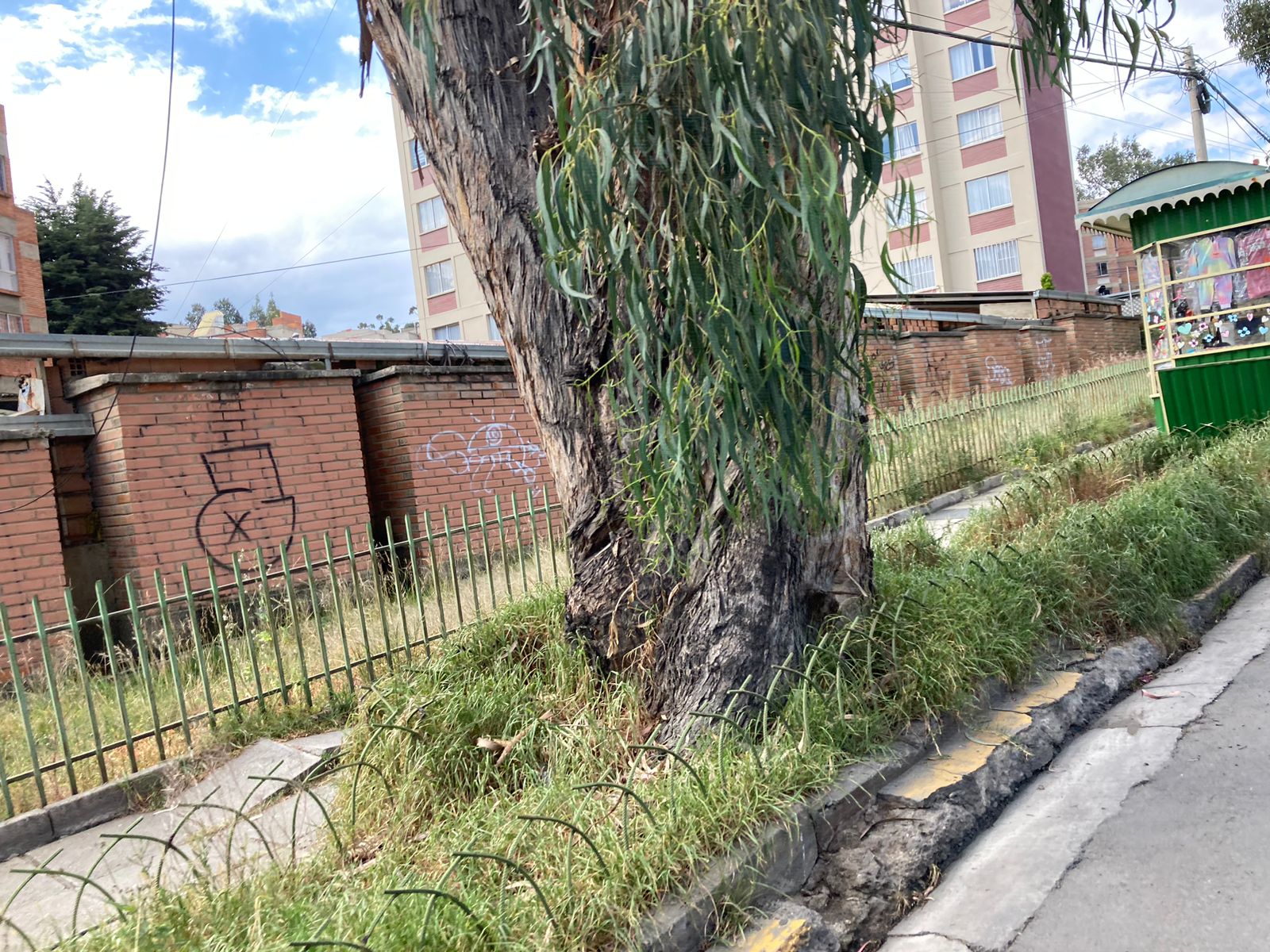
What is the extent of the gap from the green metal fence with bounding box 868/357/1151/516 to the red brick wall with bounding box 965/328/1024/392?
3054 mm

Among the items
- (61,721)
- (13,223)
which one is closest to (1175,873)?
(61,721)

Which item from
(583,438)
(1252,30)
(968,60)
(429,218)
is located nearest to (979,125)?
(968,60)

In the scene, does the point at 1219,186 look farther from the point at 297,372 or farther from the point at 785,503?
the point at 297,372

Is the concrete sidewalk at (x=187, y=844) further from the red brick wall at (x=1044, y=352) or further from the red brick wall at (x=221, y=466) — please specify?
the red brick wall at (x=1044, y=352)

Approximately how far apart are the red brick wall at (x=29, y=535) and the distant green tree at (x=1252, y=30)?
28103mm

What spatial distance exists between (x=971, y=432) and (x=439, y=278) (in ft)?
113

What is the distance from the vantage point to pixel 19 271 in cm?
3039

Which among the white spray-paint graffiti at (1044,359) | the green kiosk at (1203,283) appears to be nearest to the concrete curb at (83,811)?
the green kiosk at (1203,283)

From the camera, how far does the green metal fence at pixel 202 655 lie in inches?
183

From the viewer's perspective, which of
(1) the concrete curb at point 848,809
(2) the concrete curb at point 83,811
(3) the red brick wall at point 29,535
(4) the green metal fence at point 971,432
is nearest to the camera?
(1) the concrete curb at point 848,809

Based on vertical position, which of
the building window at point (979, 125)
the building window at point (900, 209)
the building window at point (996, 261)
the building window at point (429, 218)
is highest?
the building window at point (429, 218)

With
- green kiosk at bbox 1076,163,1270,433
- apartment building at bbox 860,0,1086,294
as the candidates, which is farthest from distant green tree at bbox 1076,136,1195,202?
green kiosk at bbox 1076,163,1270,433

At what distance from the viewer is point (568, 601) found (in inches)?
166

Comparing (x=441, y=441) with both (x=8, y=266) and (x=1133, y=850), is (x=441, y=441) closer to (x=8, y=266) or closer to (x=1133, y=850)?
(x=1133, y=850)
